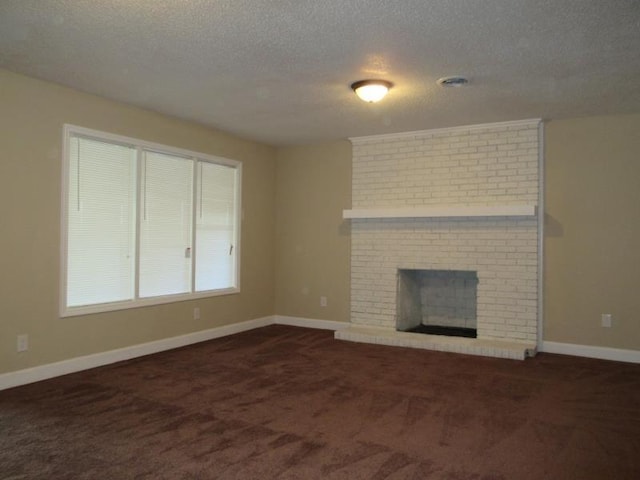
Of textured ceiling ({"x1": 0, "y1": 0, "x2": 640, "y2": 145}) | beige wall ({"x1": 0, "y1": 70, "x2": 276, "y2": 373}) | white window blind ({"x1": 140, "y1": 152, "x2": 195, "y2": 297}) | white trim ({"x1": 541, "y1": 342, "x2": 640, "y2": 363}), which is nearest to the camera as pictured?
textured ceiling ({"x1": 0, "y1": 0, "x2": 640, "y2": 145})

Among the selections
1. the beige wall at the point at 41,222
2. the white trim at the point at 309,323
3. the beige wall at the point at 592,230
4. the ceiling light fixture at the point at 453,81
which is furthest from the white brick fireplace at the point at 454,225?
the beige wall at the point at 41,222

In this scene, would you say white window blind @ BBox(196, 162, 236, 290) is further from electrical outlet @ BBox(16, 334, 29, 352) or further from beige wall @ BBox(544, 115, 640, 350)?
beige wall @ BBox(544, 115, 640, 350)

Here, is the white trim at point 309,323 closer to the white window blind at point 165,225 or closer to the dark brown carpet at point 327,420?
the dark brown carpet at point 327,420

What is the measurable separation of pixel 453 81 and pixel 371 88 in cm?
66

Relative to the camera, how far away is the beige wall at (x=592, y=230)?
4.76 m

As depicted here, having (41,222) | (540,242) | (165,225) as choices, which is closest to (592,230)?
(540,242)

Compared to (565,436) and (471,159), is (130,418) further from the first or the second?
(471,159)

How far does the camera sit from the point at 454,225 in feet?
18.1

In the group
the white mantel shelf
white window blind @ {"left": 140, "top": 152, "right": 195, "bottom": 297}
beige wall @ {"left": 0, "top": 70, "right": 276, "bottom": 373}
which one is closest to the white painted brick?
the white mantel shelf

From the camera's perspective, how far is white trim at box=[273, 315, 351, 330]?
6.26m

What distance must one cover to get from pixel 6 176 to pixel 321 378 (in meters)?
2.97

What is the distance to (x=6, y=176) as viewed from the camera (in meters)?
3.74

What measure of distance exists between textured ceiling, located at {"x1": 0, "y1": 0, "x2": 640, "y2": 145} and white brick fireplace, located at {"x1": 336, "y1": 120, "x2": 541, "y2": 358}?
0.62 meters

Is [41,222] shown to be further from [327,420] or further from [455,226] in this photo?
[455,226]
